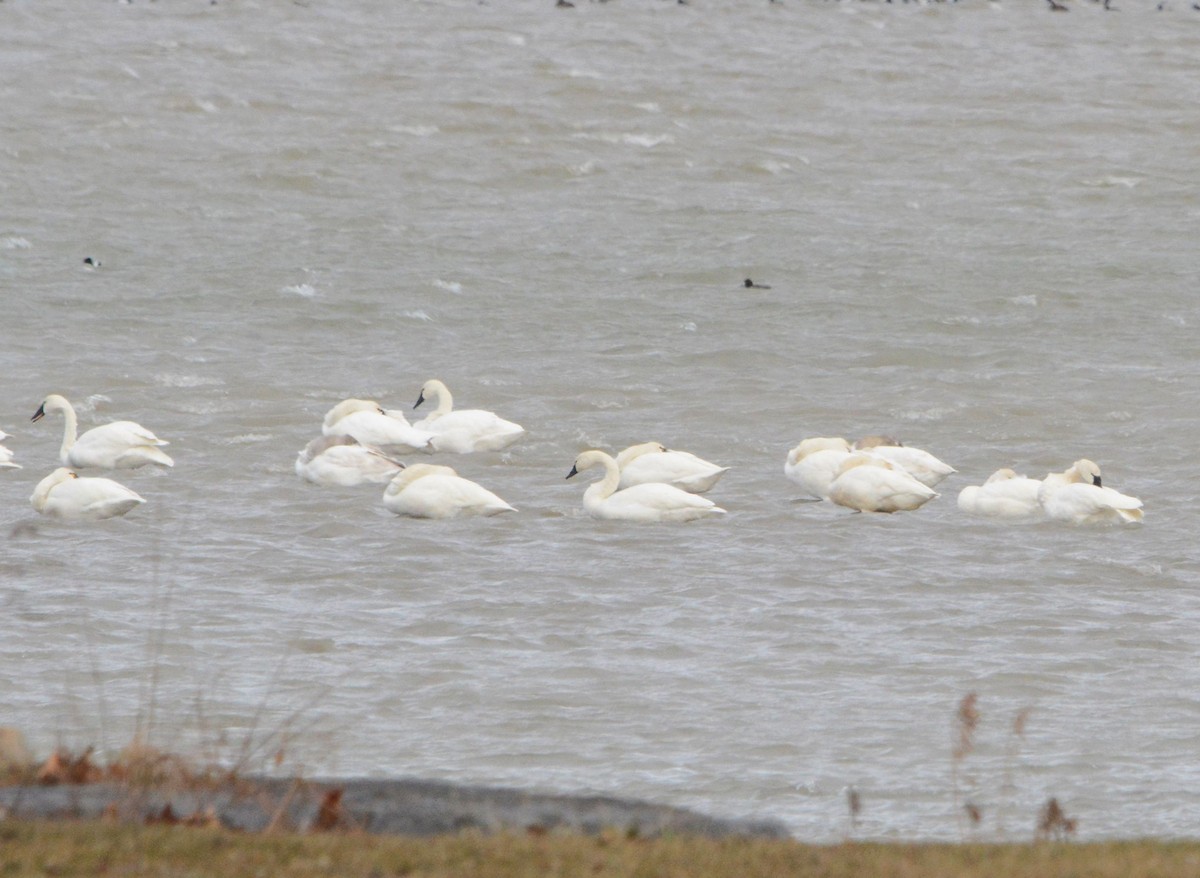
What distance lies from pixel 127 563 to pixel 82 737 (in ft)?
12.1

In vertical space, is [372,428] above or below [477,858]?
below

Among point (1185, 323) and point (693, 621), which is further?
point (1185, 323)

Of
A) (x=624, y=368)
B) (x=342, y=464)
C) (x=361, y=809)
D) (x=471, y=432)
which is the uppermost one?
(x=361, y=809)

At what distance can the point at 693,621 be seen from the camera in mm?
10117

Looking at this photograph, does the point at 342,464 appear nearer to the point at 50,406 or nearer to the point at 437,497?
the point at 437,497

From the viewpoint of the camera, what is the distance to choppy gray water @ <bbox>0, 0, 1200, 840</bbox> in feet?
27.3

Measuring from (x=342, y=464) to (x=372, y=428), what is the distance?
1.21 m

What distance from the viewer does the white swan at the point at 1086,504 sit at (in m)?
12.3

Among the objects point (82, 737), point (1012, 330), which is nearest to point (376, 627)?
point (82, 737)

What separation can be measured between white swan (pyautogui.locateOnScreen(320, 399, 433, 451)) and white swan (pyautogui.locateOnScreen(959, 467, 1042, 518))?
14.0 ft

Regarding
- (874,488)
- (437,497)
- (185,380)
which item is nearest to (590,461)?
(437,497)

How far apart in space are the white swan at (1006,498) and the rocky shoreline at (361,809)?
279 inches

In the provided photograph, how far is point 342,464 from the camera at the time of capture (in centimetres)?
1341

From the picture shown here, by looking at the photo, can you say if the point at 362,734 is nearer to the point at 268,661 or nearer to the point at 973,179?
the point at 268,661
